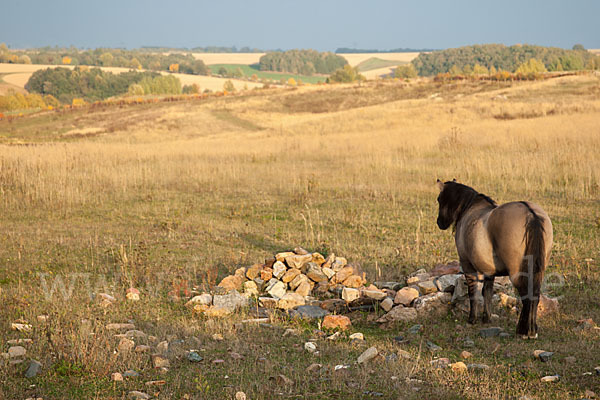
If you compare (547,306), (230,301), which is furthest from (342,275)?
(547,306)

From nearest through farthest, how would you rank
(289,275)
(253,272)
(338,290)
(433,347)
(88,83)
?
(433,347) → (338,290) → (289,275) → (253,272) → (88,83)

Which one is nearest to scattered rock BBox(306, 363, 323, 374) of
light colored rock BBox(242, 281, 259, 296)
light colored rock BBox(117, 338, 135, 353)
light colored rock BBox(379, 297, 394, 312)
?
light colored rock BBox(117, 338, 135, 353)

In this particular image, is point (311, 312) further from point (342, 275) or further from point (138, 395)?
point (138, 395)

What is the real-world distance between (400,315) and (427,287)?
81 cm

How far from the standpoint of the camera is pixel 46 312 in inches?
308

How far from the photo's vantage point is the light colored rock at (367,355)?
5.90 metres

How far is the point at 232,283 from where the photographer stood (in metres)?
9.03

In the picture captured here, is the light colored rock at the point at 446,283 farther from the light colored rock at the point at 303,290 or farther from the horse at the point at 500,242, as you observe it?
the light colored rock at the point at 303,290

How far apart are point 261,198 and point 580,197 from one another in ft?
31.6

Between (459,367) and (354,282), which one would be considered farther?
(354,282)

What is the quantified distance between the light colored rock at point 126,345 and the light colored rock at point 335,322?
2457mm

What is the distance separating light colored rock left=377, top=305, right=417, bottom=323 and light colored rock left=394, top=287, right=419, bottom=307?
26cm

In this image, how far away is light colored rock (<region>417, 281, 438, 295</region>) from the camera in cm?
812

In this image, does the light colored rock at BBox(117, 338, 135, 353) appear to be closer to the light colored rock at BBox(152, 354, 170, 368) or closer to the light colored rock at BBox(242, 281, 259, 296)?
the light colored rock at BBox(152, 354, 170, 368)
